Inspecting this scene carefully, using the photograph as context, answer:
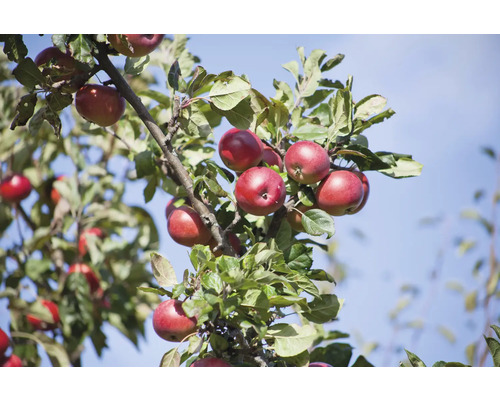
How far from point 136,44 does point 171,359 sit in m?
0.65

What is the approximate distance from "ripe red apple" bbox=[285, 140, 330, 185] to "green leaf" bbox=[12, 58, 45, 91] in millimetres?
531

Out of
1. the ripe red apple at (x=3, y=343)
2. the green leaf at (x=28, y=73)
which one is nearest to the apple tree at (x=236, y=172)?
the green leaf at (x=28, y=73)

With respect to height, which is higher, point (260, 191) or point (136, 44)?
point (136, 44)

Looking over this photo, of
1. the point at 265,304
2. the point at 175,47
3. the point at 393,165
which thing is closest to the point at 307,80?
the point at 393,165

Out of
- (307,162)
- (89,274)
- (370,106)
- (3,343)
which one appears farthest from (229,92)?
(89,274)

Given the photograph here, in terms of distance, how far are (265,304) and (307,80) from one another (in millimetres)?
634

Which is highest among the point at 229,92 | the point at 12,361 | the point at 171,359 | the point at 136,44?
the point at 136,44

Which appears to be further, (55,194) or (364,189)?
(55,194)

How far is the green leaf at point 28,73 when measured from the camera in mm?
1085

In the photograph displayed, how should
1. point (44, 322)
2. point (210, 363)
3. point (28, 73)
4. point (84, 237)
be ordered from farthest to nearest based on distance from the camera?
point (84, 237) < point (44, 322) < point (28, 73) < point (210, 363)

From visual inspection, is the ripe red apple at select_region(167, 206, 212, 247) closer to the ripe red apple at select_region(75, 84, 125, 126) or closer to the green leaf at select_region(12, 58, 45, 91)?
the ripe red apple at select_region(75, 84, 125, 126)

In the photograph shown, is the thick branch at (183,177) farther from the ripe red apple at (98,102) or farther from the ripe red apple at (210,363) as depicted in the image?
the ripe red apple at (210,363)

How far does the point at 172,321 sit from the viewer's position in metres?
1.06

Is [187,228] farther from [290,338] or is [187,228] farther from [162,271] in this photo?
[290,338]
